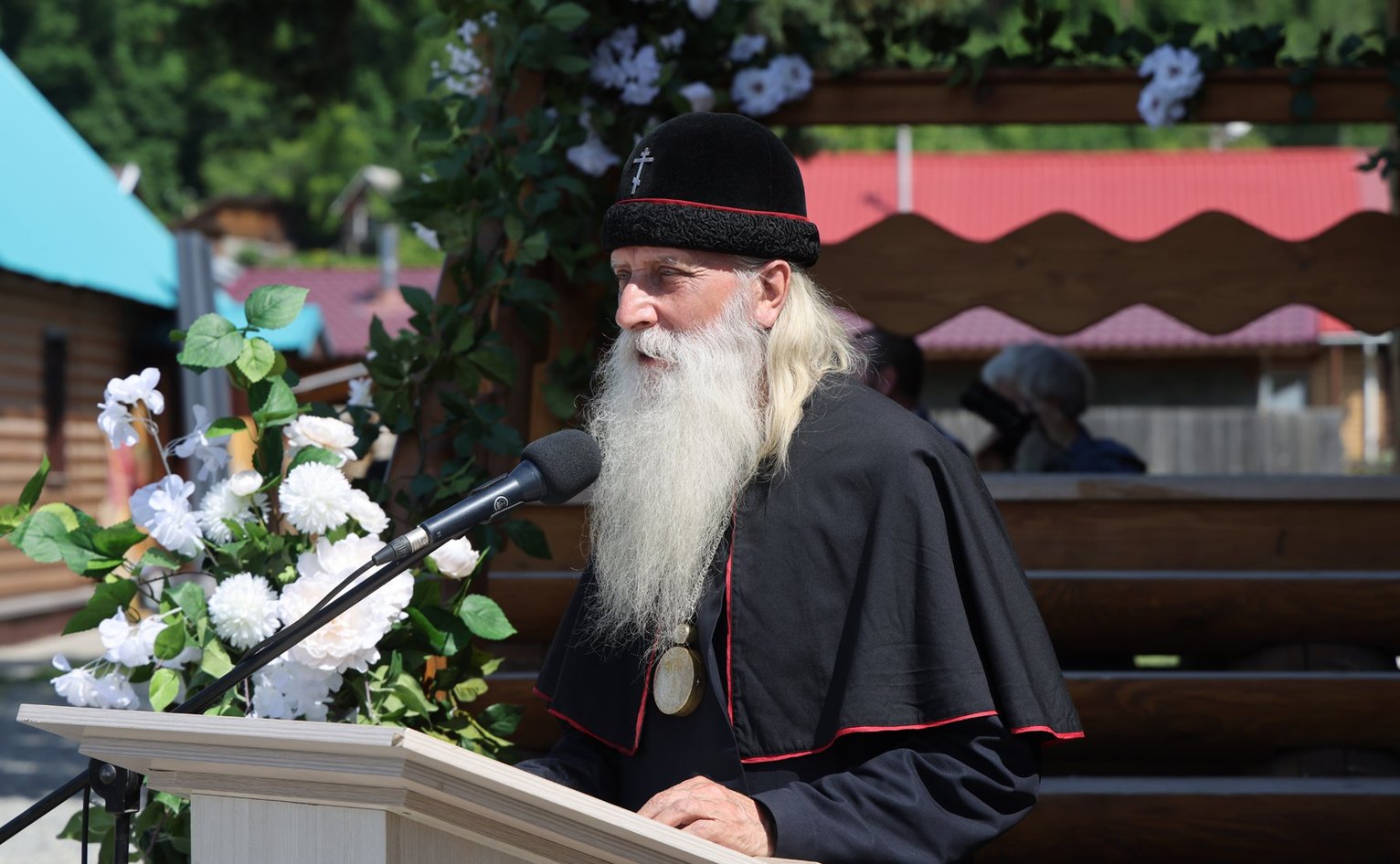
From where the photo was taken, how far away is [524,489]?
2.00 m

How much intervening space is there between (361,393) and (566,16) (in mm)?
1099

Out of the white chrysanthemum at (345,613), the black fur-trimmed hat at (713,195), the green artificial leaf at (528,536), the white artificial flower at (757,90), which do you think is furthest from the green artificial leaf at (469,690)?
the white artificial flower at (757,90)

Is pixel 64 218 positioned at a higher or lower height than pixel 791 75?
higher

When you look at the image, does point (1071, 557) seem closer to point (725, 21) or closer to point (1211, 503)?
point (1211, 503)

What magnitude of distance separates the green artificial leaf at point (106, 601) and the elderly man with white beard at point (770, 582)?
2.75ft

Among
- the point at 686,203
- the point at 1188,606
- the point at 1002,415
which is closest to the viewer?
the point at 686,203

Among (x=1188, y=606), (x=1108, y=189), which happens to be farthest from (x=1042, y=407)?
(x=1108, y=189)

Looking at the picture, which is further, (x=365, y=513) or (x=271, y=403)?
(x=271, y=403)

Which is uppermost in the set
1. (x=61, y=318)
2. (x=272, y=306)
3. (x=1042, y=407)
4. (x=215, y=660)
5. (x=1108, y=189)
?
(x=1108, y=189)

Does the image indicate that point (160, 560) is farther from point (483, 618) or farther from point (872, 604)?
point (872, 604)

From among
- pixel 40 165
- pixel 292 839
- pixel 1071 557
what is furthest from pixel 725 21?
pixel 40 165

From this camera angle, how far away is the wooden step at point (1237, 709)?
13.8ft

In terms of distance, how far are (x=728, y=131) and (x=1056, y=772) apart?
2.85 m

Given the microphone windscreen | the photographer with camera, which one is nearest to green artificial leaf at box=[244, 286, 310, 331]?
the microphone windscreen
